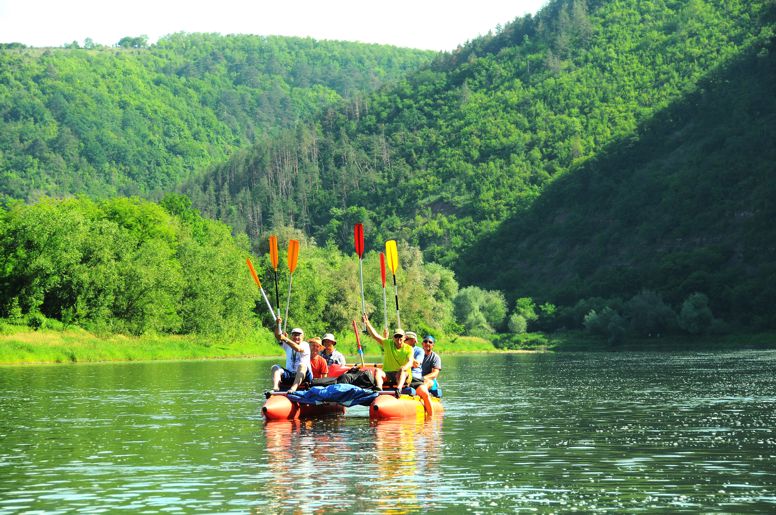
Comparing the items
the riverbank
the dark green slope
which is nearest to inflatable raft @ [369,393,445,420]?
the riverbank

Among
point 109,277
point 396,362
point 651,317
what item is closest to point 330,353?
point 396,362

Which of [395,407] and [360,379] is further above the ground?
[360,379]

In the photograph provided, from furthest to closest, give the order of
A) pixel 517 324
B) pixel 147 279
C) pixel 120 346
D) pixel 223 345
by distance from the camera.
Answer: pixel 517 324 → pixel 223 345 → pixel 147 279 → pixel 120 346

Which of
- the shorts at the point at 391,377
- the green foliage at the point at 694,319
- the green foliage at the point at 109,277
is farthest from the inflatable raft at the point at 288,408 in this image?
the green foliage at the point at 694,319

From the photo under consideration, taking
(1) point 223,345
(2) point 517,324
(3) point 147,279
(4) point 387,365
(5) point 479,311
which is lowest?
(4) point 387,365

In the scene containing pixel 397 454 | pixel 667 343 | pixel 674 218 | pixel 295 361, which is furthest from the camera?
pixel 674 218

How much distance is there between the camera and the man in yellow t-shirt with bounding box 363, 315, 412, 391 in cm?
3127

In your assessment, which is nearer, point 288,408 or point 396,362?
point 288,408

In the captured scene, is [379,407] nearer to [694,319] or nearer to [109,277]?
[109,277]

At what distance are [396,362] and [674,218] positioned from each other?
387ft

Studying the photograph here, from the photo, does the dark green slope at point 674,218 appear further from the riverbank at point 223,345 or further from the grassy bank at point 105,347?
the grassy bank at point 105,347

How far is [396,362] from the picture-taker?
32.0m

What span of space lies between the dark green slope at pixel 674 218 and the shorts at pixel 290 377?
9083cm

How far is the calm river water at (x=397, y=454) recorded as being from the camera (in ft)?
58.1
